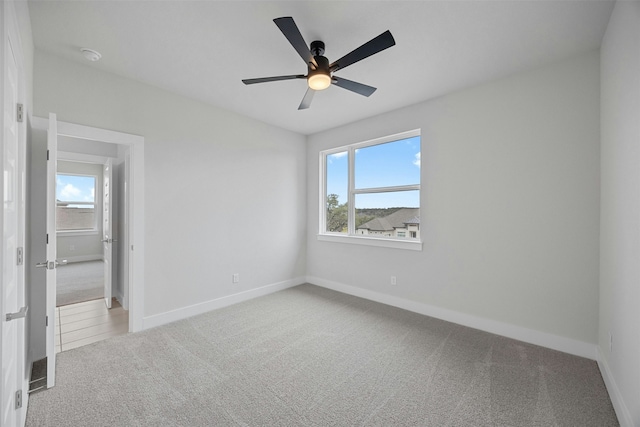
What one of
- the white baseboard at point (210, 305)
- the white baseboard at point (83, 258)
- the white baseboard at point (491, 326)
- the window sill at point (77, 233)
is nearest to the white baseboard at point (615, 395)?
the white baseboard at point (491, 326)

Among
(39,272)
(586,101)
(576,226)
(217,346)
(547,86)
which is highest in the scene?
(547,86)

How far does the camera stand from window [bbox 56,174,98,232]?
21.7 ft

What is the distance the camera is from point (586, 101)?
2447 mm

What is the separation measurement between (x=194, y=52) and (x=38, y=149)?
5.08 feet

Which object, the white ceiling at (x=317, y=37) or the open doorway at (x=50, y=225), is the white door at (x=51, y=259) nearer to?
the open doorway at (x=50, y=225)

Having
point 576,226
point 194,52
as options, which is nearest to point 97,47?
point 194,52

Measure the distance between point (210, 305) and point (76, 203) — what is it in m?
5.67

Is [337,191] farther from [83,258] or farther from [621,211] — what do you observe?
[83,258]

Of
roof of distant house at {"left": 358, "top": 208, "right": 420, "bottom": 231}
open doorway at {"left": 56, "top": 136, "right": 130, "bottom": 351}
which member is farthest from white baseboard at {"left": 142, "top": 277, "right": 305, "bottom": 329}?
roof of distant house at {"left": 358, "top": 208, "right": 420, "bottom": 231}

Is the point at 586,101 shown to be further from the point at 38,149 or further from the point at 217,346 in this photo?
the point at 38,149

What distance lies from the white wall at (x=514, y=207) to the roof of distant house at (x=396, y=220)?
21cm

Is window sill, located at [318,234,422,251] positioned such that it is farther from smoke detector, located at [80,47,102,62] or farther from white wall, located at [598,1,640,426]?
smoke detector, located at [80,47,102,62]

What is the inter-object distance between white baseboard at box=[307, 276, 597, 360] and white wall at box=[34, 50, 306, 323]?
1551 mm

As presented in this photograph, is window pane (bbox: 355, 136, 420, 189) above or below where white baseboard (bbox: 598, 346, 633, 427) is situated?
above
